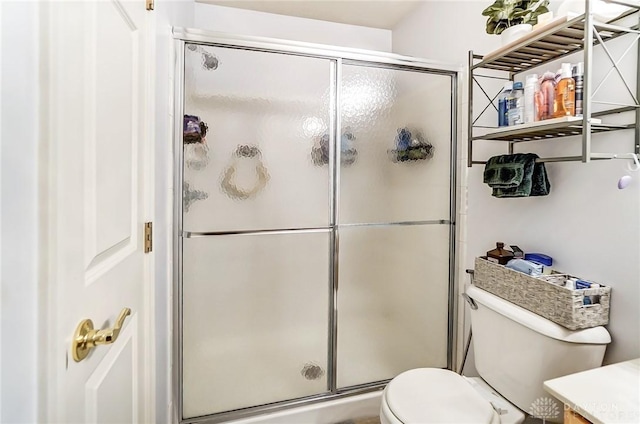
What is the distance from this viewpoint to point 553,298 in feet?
3.70

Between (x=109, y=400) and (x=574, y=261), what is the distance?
1.52 meters

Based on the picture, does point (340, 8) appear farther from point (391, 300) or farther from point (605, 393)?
point (605, 393)

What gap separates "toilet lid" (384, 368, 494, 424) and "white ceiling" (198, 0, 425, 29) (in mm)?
2144

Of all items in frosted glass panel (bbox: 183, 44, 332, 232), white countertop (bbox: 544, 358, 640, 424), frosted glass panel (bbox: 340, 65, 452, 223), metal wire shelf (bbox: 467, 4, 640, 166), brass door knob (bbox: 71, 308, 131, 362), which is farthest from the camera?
frosted glass panel (bbox: 340, 65, 452, 223)

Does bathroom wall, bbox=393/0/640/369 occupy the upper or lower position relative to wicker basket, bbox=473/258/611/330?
upper

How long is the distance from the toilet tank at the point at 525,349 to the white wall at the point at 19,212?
1.32 metres

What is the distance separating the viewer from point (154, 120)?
114 centimetres

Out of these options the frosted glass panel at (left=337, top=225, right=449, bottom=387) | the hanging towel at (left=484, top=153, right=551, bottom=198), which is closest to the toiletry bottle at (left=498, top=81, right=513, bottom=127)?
the hanging towel at (left=484, top=153, right=551, bottom=198)

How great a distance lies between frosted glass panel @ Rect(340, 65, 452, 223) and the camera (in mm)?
1719

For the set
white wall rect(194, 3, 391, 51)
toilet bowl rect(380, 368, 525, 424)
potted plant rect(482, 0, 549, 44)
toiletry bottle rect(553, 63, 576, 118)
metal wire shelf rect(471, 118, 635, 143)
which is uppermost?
white wall rect(194, 3, 391, 51)

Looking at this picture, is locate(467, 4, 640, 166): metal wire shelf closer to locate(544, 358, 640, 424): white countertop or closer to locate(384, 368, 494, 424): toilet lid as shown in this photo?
locate(544, 358, 640, 424): white countertop

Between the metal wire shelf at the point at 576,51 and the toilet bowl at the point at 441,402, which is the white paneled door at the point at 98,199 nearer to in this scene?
the toilet bowl at the point at 441,402

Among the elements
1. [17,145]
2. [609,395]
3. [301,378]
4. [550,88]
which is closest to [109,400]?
[17,145]

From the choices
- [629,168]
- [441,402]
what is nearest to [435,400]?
[441,402]
